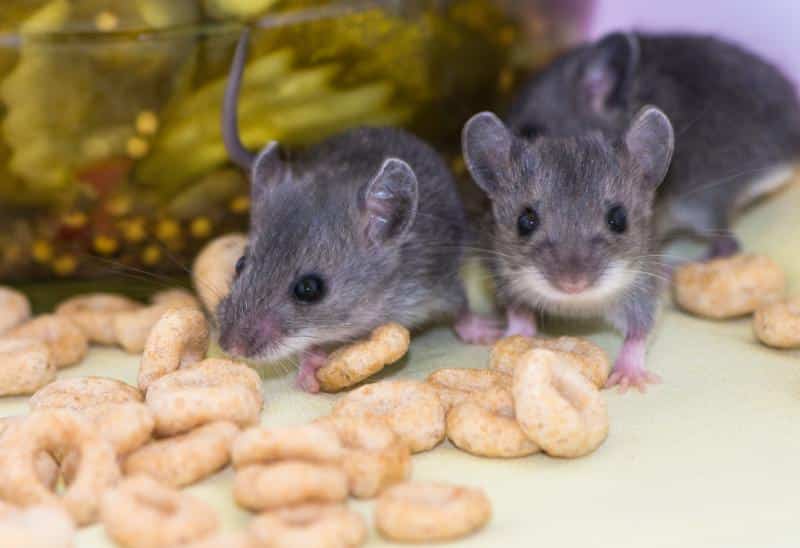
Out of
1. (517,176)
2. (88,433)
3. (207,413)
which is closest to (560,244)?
(517,176)

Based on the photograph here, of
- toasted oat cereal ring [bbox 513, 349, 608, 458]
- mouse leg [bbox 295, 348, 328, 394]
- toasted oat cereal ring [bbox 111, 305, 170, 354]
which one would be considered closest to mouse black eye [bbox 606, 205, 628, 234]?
toasted oat cereal ring [bbox 513, 349, 608, 458]

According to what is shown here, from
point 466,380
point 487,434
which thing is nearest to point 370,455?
point 487,434

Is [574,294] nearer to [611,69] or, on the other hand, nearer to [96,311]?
[611,69]

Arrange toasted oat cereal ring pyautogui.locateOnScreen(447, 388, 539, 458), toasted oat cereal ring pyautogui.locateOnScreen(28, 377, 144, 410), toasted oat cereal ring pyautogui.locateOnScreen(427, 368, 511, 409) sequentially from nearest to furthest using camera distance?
toasted oat cereal ring pyautogui.locateOnScreen(447, 388, 539, 458) → toasted oat cereal ring pyautogui.locateOnScreen(28, 377, 144, 410) → toasted oat cereal ring pyautogui.locateOnScreen(427, 368, 511, 409)

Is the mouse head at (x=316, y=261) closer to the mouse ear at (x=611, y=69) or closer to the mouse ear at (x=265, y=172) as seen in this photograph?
the mouse ear at (x=265, y=172)

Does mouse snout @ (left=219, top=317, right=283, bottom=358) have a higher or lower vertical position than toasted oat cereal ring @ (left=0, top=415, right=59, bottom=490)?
higher

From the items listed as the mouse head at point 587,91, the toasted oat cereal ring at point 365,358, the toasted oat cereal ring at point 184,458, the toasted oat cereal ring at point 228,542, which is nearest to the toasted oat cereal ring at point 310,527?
the toasted oat cereal ring at point 228,542

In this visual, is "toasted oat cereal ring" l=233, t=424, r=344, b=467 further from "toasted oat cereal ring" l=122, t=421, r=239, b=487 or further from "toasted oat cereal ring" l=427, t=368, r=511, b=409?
"toasted oat cereal ring" l=427, t=368, r=511, b=409

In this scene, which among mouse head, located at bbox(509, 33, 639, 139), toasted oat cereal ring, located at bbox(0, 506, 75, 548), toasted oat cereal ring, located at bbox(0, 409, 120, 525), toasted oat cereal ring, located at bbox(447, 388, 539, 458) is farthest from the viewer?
mouse head, located at bbox(509, 33, 639, 139)
